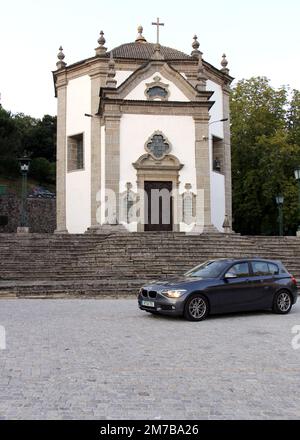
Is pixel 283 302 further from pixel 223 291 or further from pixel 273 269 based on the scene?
pixel 223 291

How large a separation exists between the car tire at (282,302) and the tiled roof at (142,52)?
2046cm

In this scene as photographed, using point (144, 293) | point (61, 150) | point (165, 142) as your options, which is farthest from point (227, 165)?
point (144, 293)

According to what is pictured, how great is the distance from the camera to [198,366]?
6527 millimetres

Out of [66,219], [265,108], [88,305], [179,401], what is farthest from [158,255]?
[265,108]

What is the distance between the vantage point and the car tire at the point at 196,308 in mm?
10461

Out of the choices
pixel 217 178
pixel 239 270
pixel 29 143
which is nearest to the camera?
pixel 239 270

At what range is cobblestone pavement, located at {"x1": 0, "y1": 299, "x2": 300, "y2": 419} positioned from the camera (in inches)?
188

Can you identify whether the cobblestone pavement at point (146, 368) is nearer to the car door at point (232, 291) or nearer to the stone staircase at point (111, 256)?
the car door at point (232, 291)

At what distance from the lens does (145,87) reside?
85.9ft

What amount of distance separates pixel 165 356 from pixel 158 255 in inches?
477

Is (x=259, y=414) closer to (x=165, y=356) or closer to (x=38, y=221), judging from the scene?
(x=165, y=356)

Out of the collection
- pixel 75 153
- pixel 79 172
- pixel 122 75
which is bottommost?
pixel 79 172

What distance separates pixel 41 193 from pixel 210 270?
40.7 meters

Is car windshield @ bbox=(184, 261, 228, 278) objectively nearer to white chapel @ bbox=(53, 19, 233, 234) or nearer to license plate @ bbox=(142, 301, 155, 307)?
license plate @ bbox=(142, 301, 155, 307)
